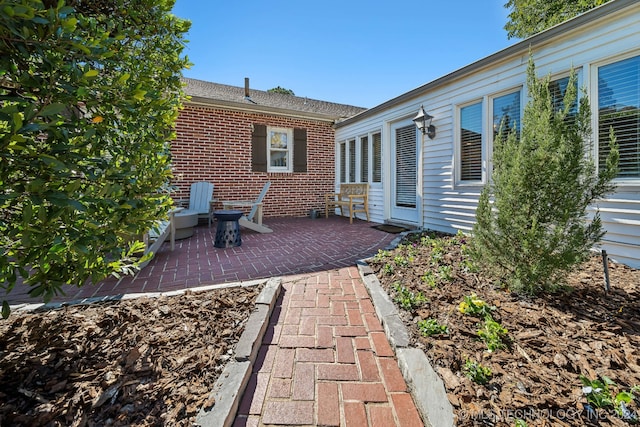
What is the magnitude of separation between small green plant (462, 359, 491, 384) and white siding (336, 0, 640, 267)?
7.43 ft

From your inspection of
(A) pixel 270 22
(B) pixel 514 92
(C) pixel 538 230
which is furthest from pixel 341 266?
(A) pixel 270 22

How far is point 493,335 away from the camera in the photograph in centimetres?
165

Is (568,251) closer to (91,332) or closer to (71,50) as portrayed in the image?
(71,50)

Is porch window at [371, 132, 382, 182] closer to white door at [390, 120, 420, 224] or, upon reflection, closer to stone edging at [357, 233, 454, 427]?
white door at [390, 120, 420, 224]

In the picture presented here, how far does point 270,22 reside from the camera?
661cm

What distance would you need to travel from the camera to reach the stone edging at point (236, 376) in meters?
1.18

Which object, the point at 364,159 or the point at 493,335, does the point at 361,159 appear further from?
the point at 493,335

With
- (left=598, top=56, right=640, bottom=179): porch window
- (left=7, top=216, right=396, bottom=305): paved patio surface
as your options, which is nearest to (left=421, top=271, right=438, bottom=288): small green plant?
(left=7, top=216, right=396, bottom=305): paved patio surface

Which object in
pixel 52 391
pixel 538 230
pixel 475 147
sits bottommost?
pixel 52 391

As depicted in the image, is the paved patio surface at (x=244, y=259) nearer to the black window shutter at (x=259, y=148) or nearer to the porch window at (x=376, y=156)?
the porch window at (x=376, y=156)

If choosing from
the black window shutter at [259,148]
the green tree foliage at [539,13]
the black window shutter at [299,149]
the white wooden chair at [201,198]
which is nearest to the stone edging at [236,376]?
the white wooden chair at [201,198]

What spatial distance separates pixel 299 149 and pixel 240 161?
1.73 metres

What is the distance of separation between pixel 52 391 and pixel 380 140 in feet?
22.0

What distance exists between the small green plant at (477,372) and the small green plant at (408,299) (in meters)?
0.70
